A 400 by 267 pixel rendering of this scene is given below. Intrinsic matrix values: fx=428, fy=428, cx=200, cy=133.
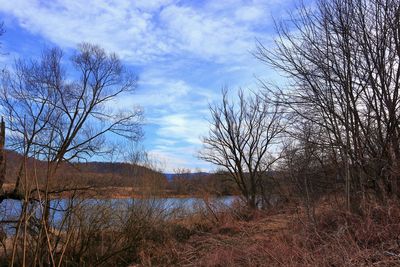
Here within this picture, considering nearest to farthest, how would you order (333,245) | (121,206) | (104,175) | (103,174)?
(333,245) → (121,206) → (104,175) → (103,174)

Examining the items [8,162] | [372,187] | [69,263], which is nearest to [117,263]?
[69,263]

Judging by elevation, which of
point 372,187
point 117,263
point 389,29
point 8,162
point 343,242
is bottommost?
point 117,263

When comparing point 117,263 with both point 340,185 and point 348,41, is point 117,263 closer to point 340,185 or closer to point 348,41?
point 340,185

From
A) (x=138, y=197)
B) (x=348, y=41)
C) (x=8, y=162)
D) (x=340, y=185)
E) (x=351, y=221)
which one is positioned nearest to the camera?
(x=351, y=221)

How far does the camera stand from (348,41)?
33.8 feet

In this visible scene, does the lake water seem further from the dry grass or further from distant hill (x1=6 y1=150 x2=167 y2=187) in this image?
the dry grass

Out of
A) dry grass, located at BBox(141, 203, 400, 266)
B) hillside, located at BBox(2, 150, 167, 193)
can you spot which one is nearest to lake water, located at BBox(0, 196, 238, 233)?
hillside, located at BBox(2, 150, 167, 193)

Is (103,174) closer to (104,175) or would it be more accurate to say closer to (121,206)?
(104,175)

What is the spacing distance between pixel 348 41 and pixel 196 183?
16691mm

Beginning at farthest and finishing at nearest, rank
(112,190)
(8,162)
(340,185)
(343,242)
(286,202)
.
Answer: (286,202) < (112,190) < (8,162) < (340,185) < (343,242)

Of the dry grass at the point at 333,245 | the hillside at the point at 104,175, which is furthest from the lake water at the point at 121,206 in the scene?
the dry grass at the point at 333,245

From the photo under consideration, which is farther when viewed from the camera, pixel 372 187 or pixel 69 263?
pixel 69 263

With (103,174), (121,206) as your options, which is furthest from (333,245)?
(103,174)

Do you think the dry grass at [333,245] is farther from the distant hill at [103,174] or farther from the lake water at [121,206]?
the distant hill at [103,174]
